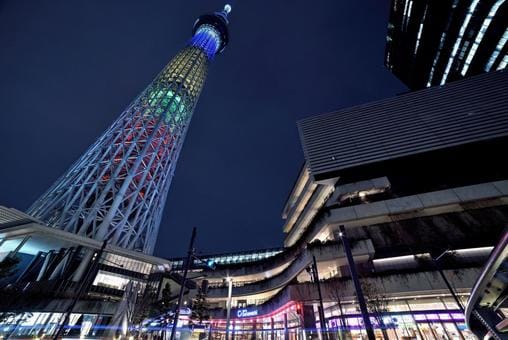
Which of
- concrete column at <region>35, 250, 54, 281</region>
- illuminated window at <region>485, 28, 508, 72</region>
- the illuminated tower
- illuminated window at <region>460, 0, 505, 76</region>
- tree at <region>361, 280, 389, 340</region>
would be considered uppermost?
illuminated window at <region>460, 0, 505, 76</region>

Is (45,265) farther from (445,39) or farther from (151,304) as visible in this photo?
(445,39)

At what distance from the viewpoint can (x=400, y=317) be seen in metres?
19.0

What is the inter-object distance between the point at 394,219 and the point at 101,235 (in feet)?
136

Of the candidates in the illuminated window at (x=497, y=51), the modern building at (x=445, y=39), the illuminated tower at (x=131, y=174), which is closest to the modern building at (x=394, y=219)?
the illuminated window at (x=497, y=51)

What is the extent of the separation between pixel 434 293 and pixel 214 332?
95.8 ft

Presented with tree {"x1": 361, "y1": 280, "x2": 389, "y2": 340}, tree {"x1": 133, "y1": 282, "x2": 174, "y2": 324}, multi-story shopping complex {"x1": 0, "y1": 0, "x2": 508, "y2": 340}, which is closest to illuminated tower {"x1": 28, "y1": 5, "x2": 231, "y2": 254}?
multi-story shopping complex {"x1": 0, "y1": 0, "x2": 508, "y2": 340}

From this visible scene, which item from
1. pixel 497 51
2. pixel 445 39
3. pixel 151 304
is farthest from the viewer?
pixel 445 39

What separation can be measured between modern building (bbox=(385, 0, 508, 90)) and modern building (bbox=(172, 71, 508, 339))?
864cm

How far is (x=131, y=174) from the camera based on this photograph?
3934 cm

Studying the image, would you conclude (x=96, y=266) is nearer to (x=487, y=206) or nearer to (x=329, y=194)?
(x=329, y=194)

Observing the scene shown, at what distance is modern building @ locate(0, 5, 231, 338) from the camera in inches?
877

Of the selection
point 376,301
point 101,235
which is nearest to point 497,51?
point 376,301

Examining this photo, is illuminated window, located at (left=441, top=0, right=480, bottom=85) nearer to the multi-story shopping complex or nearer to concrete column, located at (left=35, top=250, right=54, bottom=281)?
the multi-story shopping complex

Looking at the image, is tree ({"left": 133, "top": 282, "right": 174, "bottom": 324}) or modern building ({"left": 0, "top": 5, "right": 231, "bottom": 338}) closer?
tree ({"left": 133, "top": 282, "right": 174, "bottom": 324})
